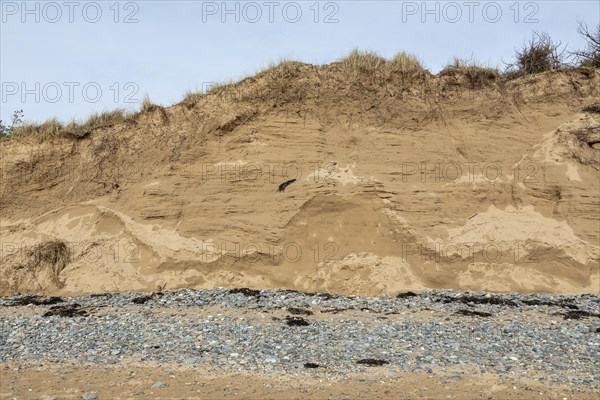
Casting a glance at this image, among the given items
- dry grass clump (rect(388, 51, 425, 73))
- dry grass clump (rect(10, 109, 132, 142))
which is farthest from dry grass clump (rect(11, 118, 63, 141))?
dry grass clump (rect(388, 51, 425, 73))

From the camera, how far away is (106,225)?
602 inches

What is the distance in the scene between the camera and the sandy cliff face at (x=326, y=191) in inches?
560

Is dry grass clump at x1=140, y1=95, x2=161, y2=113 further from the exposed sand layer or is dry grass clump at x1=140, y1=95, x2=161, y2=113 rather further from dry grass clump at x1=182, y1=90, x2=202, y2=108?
the exposed sand layer

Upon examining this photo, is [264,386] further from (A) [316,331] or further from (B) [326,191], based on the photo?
(B) [326,191]

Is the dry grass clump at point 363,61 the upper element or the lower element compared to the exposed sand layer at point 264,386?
upper

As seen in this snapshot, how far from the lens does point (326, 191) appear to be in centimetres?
1474

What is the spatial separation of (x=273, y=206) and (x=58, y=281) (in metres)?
5.33

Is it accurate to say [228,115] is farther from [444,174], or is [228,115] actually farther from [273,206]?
[444,174]

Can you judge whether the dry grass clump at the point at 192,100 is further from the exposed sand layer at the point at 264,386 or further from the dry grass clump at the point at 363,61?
the exposed sand layer at the point at 264,386

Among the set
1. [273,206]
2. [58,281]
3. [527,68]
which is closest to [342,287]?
[273,206]

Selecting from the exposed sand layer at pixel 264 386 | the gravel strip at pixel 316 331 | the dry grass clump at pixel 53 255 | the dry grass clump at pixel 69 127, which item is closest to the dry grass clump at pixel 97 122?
the dry grass clump at pixel 69 127

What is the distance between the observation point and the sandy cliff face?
46.7 feet

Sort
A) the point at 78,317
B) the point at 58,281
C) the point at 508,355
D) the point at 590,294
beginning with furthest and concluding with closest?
the point at 58,281 < the point at 590,294 < the point at 78,317 < the point at 508,355

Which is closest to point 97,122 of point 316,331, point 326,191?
point 326,191
